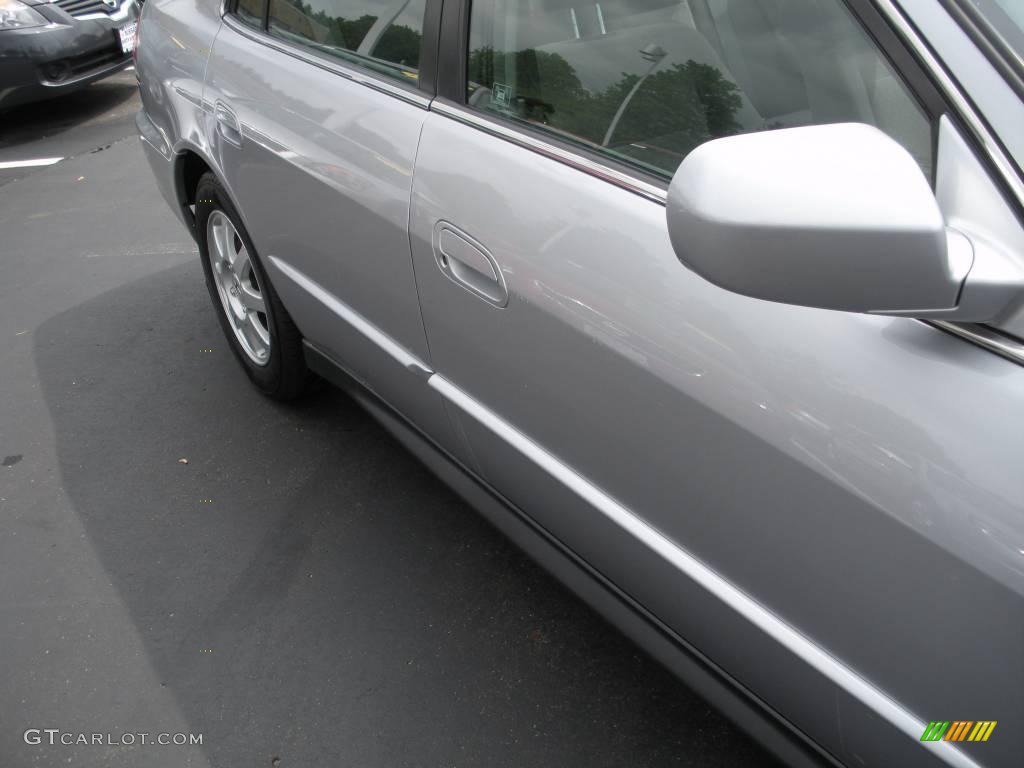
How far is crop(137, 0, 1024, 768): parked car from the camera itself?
0.96 meters

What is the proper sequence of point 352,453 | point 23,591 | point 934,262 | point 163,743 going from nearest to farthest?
point 934,262 → point 163,743 → point 23,591 → point 352,453

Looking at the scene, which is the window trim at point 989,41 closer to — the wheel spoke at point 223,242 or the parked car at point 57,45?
the wheel spoke at point 223,242

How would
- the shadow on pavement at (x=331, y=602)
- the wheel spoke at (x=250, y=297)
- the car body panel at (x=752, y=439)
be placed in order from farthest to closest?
the wheel spoke at (x=250, y=297)
the shadow on pavement at (x=331, y=602)
the car body panel at (x=752, y=439)

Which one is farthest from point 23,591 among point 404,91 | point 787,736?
point 787,736

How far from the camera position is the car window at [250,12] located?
2324 mm

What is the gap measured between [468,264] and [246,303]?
1.41m

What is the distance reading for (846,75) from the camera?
1207 millimetres

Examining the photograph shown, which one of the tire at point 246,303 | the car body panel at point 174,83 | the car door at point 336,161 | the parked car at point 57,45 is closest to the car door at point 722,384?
the car door at point 336,161

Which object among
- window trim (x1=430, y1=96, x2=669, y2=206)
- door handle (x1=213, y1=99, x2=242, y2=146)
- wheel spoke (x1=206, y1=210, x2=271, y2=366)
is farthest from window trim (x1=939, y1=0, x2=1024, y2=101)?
wheel spoke (x1=206, y1=210, x2=271, y2=366)

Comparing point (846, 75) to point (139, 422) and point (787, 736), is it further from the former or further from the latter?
point (139, 422)

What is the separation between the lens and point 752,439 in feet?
3.87

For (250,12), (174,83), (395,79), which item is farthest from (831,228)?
(174,83)

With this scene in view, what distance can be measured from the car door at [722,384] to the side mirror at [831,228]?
124 mm

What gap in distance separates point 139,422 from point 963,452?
2615 mm
